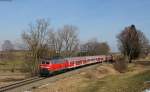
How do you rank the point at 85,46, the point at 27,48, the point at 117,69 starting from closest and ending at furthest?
1. the point at 27,48
2. the point at 117,69
3. the point at 85,46

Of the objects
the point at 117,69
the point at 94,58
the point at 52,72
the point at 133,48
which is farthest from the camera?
the point at 133,48

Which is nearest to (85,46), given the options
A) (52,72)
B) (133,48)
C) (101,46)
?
(101,46)

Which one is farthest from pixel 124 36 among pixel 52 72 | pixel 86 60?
pixel 52 72

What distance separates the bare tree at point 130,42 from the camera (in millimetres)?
114250

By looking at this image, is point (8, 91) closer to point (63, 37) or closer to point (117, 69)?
point (117, 69)

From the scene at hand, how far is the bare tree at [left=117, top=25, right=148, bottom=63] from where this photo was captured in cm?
11425

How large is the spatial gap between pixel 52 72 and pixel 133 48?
72.8 metres

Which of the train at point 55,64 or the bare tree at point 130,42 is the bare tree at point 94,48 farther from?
the train at point 55,64

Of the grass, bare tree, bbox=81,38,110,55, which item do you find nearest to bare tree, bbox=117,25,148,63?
bare tree, bbox=81,38,110,55

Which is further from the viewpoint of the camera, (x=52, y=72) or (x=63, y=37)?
(x=63, y=37)

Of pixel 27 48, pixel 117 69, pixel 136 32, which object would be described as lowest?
pixel 117 69

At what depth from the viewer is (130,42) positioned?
384ft

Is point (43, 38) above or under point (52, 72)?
above

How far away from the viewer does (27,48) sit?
61906 mm
